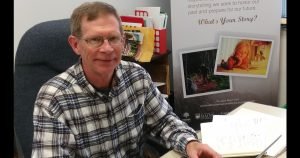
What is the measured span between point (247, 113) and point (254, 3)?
1.22 meters

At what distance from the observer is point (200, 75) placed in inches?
103

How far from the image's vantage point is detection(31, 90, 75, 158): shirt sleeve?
1.15 meters

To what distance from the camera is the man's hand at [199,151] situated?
3.86 feet

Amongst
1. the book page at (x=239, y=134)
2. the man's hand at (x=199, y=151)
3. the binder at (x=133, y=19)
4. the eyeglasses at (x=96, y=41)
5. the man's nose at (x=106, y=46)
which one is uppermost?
the binder at (x=133, y=19)

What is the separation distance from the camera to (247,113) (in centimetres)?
146

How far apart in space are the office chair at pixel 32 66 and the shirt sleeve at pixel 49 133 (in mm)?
147

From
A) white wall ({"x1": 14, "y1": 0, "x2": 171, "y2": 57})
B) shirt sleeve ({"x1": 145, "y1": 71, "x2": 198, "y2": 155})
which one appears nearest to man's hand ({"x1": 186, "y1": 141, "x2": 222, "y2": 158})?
shirt sleeve ({"x1": 145, "y1": 71, "x2": 198, "y2": 155})

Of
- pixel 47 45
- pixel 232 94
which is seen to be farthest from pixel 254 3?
pixel 47 45

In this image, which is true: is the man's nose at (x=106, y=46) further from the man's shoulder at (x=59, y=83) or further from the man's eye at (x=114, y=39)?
the man's shoulder at (x=59, y=83)

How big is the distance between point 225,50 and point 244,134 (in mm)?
1381

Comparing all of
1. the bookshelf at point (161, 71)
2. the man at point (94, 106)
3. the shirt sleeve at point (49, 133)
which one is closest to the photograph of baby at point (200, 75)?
the bookshelf at point (161, 71)

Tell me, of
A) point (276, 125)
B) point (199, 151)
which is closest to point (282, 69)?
point (276, 125)

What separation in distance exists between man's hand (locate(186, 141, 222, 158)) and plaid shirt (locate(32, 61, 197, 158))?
0.11ft

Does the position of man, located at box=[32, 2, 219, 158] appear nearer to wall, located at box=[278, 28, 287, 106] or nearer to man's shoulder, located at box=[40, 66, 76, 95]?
man's shoulder, located at box=[40, 66, 76, 95]
